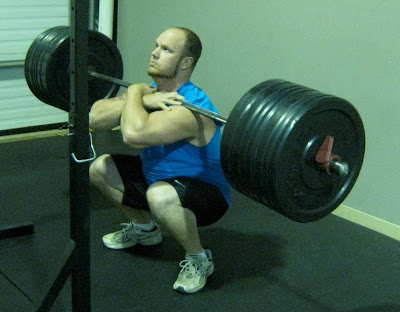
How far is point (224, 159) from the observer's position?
2029 mm

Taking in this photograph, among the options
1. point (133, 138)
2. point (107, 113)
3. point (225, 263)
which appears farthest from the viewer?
point (225, 263)

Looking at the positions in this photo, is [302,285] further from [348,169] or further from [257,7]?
[257,7]

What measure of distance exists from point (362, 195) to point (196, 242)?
1.08 m

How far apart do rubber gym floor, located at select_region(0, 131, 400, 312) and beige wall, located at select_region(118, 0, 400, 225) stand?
36 cm

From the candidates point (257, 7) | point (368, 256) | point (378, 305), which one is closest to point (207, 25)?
point (257, 7)

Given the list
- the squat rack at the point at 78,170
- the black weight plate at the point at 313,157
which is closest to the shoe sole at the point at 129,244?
the squat rack at the point at 78,170

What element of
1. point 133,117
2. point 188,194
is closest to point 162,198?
point 188,194

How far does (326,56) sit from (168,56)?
1.08 meters

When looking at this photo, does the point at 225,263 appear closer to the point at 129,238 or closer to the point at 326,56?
the point at 129,238

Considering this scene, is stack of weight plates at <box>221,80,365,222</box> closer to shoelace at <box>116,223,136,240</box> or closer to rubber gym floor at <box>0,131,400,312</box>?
rubber gym floor at <box>0,131,400,312</box>

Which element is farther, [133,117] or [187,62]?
[187,62]

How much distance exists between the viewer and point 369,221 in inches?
129

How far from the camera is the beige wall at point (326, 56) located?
Answer: 3115mm

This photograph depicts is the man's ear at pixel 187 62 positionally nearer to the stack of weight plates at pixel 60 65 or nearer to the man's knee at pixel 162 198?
the man's knee at pixel 162 198
